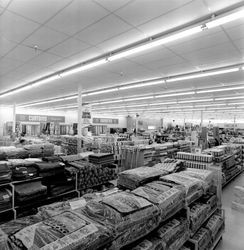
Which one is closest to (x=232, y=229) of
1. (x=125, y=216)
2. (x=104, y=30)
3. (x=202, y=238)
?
(x=202, y=238)

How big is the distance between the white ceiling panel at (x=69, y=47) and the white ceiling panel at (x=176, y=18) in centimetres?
167

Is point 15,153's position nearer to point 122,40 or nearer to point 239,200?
point 122,40

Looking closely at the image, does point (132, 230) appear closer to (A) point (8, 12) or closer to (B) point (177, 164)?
(B) point (177, 164)

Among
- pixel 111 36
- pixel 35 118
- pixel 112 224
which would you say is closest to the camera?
pixel 112 224

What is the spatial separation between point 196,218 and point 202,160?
312cm

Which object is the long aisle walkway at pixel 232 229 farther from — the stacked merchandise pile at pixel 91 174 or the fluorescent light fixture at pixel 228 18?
the fluorescent light fixture at pixel 228 18

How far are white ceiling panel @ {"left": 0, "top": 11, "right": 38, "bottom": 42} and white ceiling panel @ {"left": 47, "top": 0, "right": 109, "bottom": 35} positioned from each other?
0.48m

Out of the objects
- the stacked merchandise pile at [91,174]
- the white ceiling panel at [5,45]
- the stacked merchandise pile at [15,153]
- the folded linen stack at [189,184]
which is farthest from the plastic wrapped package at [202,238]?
the white ceiling panel at [5,45]

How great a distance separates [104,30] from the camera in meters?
4.15

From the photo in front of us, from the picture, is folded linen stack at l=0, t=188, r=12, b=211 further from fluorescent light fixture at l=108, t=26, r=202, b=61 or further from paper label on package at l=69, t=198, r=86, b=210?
fluorescent light fixture at l=108, t=26, r=202, b=61

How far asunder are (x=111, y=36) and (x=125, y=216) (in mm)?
4046

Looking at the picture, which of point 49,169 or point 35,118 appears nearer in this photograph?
point 49,169

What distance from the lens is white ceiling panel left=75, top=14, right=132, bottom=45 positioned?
3.78 metres


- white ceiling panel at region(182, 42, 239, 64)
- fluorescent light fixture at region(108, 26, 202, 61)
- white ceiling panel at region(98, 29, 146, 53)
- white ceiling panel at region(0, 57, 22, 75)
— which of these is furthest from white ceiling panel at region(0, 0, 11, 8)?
white ceiling panel at region(182, 42, 239, 64)
